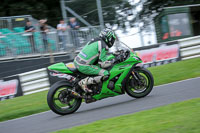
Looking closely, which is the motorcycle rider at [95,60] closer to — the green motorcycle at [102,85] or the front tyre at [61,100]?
the green motorcycle at [102,85]

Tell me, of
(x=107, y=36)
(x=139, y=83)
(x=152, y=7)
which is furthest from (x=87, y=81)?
(x=152, y=7)

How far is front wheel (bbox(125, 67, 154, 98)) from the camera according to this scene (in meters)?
7.40

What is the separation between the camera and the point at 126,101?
7.48 meters

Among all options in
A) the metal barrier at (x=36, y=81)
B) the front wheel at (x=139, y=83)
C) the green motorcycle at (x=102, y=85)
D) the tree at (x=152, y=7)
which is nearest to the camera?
the green motorcycle at (x=102, y=85)

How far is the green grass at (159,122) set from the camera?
4457mm

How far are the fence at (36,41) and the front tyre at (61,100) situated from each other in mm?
6543

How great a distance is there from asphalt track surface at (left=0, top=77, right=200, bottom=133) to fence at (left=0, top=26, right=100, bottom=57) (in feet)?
19.7

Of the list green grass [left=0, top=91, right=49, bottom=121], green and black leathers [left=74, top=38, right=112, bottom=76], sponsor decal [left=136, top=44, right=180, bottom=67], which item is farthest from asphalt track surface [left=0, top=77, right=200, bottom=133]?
sponsor decal [left=136, top=44, right=180, bottom=67]

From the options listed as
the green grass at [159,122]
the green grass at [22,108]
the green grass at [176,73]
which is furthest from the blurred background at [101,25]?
the green grass at [159,122]

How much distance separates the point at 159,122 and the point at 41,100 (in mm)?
5289

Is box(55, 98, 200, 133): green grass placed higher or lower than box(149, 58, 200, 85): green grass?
lower

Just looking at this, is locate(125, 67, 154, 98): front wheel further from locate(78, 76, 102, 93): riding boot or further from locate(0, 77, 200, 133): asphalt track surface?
locate(78, 76, 102, 93): riding boot

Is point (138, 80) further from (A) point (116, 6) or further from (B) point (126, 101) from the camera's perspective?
(A) point (116, 6)

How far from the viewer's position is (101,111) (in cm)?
684
